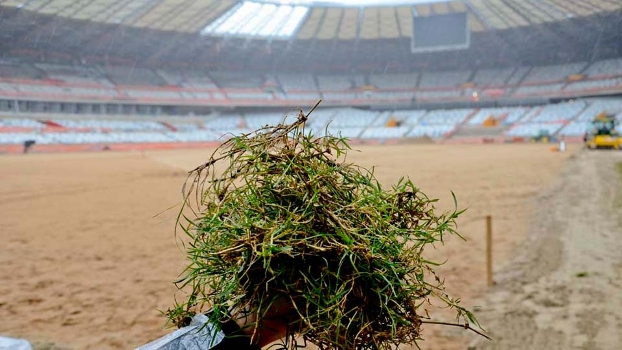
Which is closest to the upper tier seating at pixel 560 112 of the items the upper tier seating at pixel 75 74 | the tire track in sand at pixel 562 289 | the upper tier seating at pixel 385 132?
the upper tier seating at pixel 385 132

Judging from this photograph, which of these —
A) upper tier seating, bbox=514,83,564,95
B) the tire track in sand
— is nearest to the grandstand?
upper tier seating, bbox=514,83,564,95

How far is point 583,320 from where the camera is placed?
3.76m

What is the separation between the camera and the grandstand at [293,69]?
4297 centimetres

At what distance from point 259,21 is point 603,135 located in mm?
39408

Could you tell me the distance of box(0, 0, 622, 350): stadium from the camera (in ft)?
14.4

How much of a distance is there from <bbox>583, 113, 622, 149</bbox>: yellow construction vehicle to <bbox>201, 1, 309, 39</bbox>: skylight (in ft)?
113

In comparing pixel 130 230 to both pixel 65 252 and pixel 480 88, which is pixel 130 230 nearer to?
pixel 65 252

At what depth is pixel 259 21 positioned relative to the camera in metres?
50.5

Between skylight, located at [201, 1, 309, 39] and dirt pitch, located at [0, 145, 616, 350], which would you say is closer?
dirt pitch, located at [0, 145, 616, 350]

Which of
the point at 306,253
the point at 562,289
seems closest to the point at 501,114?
the point at 562,289

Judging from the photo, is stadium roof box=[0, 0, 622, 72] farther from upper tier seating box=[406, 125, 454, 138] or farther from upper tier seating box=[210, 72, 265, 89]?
upper tier seating box=[406, 125, 454, 138]

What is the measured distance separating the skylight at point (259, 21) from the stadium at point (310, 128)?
0.92 ft

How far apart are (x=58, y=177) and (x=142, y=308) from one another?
1330cm

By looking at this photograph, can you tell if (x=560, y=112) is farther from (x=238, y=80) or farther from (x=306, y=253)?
(x=306, y=253)
